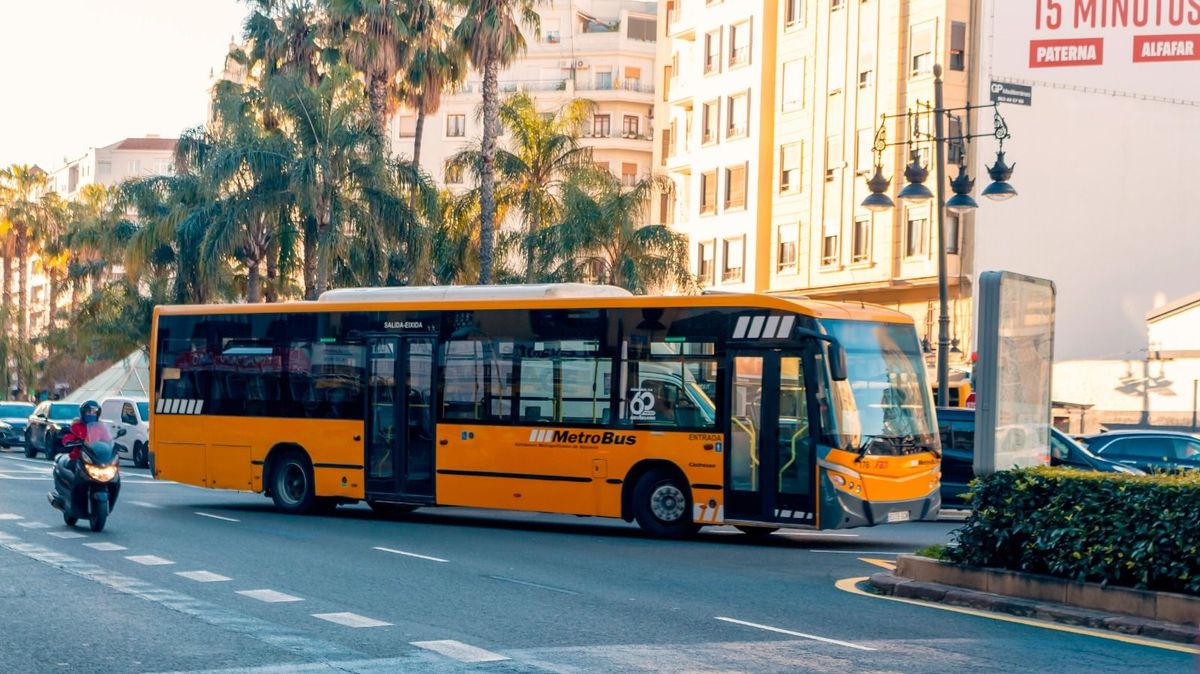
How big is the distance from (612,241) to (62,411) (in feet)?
53.4

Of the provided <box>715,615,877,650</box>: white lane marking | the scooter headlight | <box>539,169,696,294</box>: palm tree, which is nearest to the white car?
<box>539,169,696,294</box>: palm tree

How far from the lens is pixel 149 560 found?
15.7 meters

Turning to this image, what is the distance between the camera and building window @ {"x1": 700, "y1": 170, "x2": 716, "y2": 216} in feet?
200

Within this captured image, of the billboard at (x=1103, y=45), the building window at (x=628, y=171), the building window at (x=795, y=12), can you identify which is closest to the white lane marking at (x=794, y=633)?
the billboard at (x=1103, y=45)

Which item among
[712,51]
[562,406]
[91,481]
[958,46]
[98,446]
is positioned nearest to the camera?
[91,481]

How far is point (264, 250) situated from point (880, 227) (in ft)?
66.1

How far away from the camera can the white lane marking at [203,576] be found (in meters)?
14.0

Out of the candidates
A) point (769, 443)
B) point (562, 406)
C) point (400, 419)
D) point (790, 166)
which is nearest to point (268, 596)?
point (769, 443)

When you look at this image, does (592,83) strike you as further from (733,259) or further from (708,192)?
(733,259)

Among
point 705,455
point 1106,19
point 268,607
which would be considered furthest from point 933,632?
point 1106,19

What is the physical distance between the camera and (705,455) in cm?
1925

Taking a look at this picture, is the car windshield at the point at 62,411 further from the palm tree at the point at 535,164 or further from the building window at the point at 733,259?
the building window at the point at 733,259

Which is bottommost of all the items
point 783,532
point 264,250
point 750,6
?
point 783,532

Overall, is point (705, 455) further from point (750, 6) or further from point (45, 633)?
point (750, 6)
